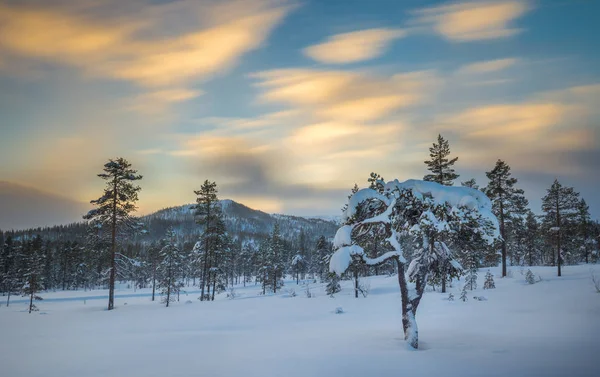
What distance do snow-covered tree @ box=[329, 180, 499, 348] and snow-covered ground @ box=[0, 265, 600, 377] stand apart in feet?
8.97

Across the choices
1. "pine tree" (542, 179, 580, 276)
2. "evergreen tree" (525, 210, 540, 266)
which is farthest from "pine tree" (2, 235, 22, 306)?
"evergreen tree" (525, 210, 540, 266)

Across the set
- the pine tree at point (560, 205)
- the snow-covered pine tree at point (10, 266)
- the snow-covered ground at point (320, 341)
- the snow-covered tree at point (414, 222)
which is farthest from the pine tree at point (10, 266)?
the pine tree at point (560, 205)

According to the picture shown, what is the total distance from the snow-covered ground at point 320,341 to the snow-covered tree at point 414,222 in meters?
2.73

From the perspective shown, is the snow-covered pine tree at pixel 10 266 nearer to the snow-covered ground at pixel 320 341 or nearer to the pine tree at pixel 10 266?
the pine tree at pixel 10 266

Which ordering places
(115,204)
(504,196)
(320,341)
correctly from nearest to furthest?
(320,341), (115,204), (504,196)

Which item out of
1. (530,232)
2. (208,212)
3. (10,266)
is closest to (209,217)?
(208,212)

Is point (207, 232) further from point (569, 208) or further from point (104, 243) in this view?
point (569, 208)

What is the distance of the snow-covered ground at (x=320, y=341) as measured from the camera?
9672 millimetres

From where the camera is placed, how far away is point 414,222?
12320mm

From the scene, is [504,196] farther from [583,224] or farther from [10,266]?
[10,266]

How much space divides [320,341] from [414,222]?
21.8ft

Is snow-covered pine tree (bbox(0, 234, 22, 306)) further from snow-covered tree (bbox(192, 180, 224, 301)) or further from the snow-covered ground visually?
the snow-covered ground

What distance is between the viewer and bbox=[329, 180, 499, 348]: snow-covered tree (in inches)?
455

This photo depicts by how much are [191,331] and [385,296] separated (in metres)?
21.9
